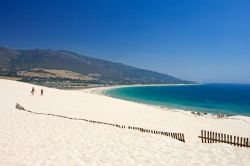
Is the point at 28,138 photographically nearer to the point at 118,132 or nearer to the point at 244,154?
the point at 118,132

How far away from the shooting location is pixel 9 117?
25859 mm

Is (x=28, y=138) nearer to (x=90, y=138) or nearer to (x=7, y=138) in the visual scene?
(x=7, y=138)

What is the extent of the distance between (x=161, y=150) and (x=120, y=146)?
238 cm

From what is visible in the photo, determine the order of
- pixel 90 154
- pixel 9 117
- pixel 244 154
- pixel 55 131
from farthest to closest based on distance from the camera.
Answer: pixel 9 117 < pixel 55 131 < pixel 244 154 < pixel 90 154

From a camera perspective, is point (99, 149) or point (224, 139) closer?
point (99, 149)

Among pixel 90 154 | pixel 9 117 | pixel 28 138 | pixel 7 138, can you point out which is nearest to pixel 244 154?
pixel 90 154

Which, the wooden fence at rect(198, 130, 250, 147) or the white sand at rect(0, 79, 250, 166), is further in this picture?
the wooden fence at rect(198, 130, 250, 147)

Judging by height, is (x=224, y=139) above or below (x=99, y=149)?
above

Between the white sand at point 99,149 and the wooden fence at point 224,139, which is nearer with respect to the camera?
the white sand at point 99,149

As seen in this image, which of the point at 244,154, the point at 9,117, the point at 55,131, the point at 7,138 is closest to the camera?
the point at 244,154

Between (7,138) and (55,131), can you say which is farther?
(55,131)

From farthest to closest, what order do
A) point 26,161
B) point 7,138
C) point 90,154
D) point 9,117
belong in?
point 9,117 < point 7,138 < point 90,154 < point 26,161

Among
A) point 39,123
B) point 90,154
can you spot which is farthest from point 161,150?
point 39,123

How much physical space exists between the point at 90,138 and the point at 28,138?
12.6 feet
